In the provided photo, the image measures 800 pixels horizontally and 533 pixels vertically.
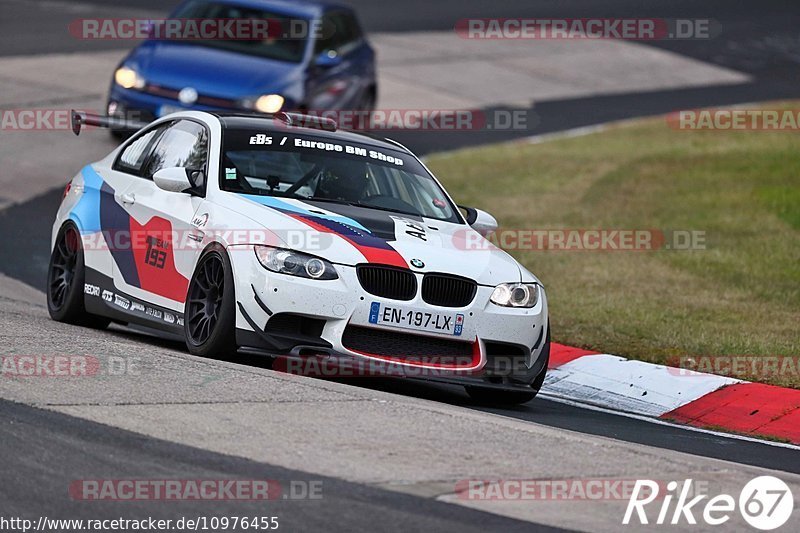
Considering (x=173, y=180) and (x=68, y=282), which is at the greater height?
(x=173, y=180)

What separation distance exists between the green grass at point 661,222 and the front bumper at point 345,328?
105 inches

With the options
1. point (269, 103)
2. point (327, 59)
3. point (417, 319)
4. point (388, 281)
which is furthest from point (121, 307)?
point (327, 59)

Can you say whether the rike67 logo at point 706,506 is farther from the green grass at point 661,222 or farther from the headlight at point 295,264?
the green grass at point 661,222

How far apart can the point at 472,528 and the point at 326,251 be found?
2.97 meters

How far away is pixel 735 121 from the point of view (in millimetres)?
25031

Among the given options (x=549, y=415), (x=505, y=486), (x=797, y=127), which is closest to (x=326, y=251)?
(x=549, y=415)

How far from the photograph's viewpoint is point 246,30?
18.2 metres

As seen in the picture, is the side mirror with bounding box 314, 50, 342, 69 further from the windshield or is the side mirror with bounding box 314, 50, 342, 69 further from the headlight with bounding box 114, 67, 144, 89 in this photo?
the windshield

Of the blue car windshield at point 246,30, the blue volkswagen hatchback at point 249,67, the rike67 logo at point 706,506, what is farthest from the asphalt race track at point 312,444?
the blue car windshield at point 246,30

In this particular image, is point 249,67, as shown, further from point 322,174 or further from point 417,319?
point 417,319

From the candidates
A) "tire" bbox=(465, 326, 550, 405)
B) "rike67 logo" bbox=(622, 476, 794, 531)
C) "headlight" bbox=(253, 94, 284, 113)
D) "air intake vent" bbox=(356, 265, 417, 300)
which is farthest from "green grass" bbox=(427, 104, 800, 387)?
"rike67 logo" bbox=(622, 476, 794, 531)

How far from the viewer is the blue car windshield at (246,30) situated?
17.9 m

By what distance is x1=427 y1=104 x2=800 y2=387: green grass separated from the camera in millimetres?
11984

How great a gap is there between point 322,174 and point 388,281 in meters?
1.38
